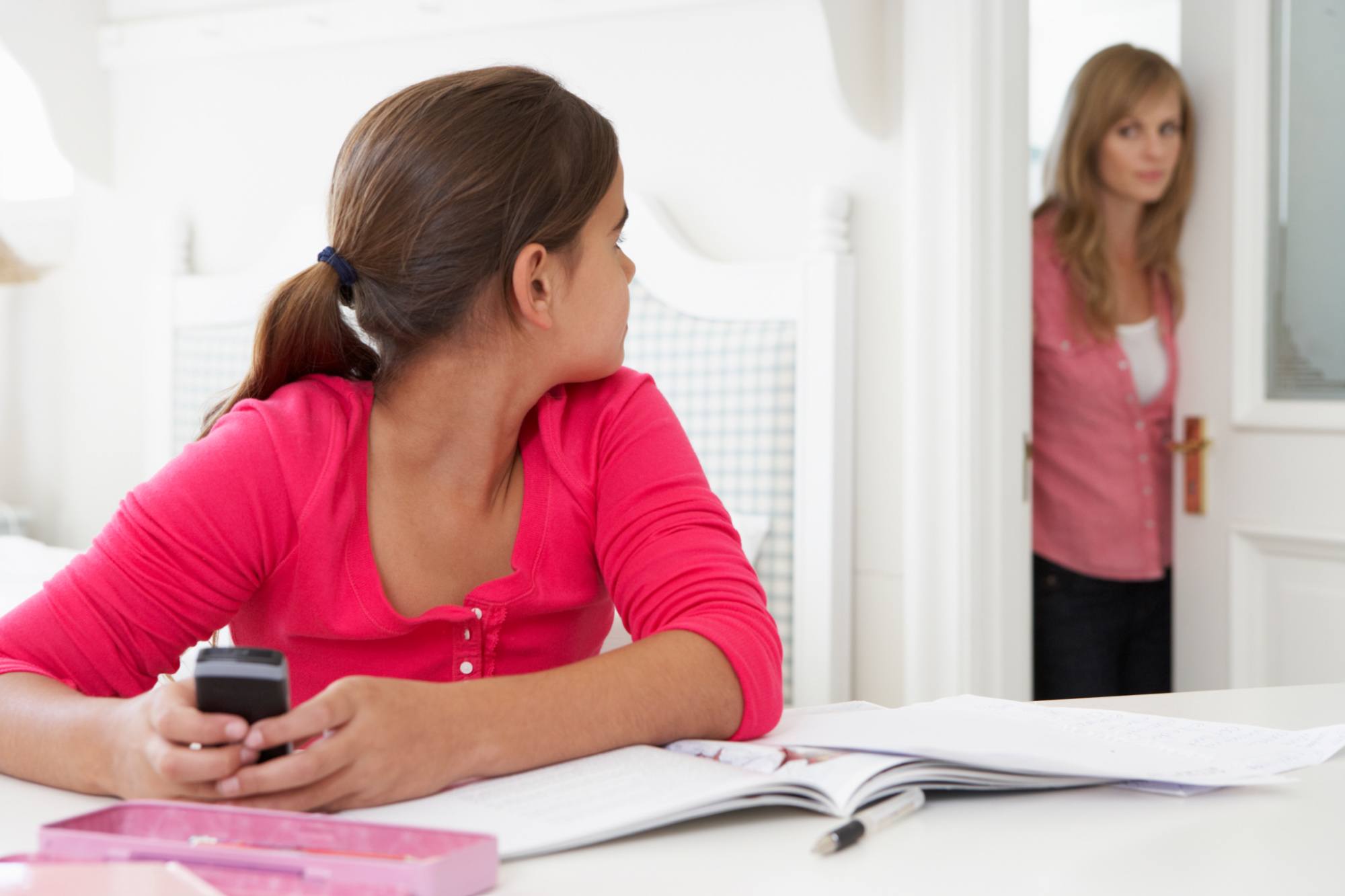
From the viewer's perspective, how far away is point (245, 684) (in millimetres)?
610

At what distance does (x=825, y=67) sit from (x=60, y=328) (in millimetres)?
1854

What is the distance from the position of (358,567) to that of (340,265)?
0.23 meters

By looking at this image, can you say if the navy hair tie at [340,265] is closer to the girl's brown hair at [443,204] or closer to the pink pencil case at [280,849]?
the girl's brown hair at [443,204]

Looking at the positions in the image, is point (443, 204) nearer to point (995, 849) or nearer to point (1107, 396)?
point (995, 849)

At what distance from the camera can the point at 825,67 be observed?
1.92m

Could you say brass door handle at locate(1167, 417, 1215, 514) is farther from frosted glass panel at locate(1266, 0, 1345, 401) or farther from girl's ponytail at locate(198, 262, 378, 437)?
girl's ponytail at locate(198, 262, 378, 437)

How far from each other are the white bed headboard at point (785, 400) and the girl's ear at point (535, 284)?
939 millimetres

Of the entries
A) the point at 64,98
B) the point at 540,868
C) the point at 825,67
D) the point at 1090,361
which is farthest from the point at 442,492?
the point at 64,98

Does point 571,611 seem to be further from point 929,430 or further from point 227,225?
point 227,225

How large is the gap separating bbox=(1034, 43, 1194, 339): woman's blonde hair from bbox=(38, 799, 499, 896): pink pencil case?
74.1 inches

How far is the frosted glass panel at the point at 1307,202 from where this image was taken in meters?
1.89

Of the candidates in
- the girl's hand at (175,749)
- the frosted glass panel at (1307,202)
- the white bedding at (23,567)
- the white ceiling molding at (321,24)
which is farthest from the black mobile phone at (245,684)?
the frosted glass panel at (1307,202)

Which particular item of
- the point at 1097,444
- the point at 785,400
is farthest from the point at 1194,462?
the point at 785,400

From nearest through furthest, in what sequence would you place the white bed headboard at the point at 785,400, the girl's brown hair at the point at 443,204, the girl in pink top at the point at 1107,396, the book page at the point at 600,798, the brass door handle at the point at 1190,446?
1. the book page at the point at 600,798
2. the girl's brown hair at the point at 443,204
3. the white bed headboard at the point at 785,400
4. the brass door handle at the point at 1190,446
5. the girl in pink top at the point at 1107,396
